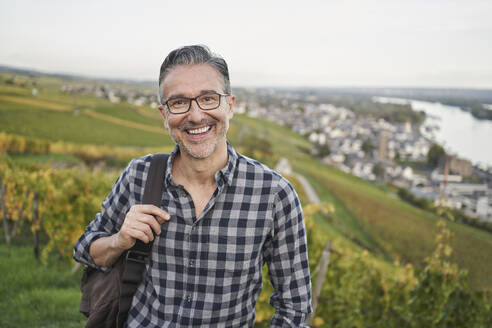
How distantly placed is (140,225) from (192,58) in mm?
725

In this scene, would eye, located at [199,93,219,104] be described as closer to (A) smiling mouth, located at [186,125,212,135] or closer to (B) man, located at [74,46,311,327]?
(B) man, located at [74,46,311,327]

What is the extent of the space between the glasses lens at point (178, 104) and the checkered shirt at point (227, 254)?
1.04ft

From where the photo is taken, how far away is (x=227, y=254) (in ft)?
4.58

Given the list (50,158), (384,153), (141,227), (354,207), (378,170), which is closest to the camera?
(141,227)

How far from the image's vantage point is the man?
54.4 inches

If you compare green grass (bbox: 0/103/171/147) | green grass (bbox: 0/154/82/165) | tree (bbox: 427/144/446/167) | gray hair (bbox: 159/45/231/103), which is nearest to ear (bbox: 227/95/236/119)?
gray hair (bbox: 159/45/231/103)

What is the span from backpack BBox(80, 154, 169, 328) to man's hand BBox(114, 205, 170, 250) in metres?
0.06

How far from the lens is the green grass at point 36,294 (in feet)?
11.8

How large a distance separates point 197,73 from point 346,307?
3.49 m

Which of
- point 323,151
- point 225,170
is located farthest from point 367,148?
point 225,170

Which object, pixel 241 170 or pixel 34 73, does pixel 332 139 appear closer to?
pixel 34 73

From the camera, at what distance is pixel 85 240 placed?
1.49 meters

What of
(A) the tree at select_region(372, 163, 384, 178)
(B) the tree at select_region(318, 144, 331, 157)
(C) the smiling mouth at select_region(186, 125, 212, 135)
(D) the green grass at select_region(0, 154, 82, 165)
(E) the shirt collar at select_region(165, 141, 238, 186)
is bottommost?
(A) the tree at select_region(372, 163, 384, 178)

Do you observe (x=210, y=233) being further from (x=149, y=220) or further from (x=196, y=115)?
(x=196, y=115)
